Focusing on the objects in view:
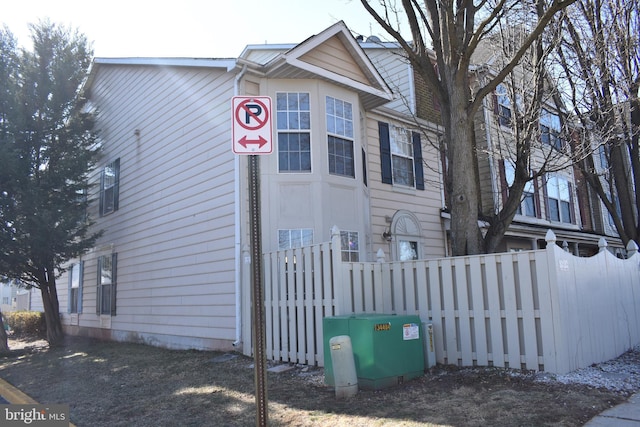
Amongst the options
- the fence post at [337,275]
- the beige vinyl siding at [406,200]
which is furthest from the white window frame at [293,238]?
the fence post at [337,275]

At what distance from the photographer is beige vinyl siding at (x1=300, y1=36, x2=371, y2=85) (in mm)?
10453

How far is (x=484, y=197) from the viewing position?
50.3 ft

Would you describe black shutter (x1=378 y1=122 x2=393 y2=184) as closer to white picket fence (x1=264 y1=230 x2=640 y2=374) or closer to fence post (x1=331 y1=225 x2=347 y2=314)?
white picket fence (x1=264 y1=230 x2=640 y2=374)

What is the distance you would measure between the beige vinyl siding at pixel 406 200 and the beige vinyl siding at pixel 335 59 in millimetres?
1355

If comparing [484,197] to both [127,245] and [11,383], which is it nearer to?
[127,245]

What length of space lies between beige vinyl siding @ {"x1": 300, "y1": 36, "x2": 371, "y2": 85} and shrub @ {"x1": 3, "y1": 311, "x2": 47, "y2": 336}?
45.4 ft

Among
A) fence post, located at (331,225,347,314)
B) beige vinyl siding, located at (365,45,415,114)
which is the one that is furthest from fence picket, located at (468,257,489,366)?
beige vinyl siding, located at (365,45,415,114)

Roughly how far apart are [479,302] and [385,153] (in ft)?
21.1

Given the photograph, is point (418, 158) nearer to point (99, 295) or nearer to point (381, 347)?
point (381, 347)

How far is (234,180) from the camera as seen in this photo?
9.73m

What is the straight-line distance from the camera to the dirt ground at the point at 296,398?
4879 mm

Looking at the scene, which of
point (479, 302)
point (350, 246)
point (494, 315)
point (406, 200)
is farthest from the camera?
point (406, 200)

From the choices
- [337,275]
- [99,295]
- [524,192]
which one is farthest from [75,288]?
[524,192]

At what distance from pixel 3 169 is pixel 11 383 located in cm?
616
